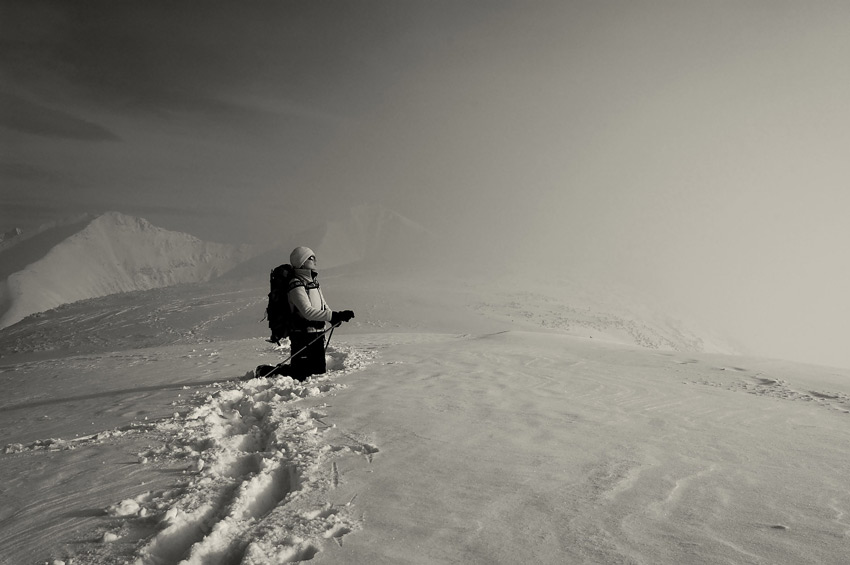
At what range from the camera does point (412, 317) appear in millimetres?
24594

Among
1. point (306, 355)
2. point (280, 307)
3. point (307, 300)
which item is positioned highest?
point (307, 300)

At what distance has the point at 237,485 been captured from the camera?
11.4 ft

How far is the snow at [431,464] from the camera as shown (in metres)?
2.67

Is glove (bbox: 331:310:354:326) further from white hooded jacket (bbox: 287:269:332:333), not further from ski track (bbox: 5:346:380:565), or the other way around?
ski track (bbox: 5:346:380:565)

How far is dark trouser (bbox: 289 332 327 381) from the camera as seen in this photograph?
Answer: 748 cm

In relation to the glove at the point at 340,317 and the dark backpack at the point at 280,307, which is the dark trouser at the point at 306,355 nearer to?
the dark backpack at the point at 280,307

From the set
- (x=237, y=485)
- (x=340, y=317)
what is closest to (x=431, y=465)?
(x=237, y=485)

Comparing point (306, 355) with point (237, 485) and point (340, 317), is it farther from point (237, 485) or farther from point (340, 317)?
point (237, 485)

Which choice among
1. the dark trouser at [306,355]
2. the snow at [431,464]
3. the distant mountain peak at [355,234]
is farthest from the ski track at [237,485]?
the distant mountain peak at [355,234]

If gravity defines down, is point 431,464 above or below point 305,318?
below

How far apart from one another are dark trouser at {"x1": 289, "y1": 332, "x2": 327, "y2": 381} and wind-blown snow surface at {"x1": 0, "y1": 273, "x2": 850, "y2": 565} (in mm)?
475

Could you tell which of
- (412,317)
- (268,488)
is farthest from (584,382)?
(412,317)

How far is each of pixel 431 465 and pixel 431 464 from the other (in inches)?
0.8

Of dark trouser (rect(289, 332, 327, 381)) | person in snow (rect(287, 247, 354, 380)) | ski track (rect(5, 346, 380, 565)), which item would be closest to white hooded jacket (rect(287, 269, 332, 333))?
person in snow (rect(287, 247, 354, 380))
